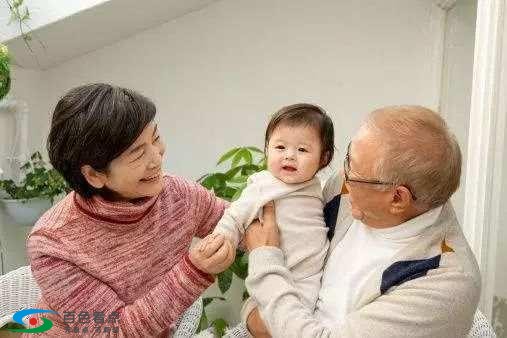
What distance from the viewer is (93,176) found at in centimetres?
127

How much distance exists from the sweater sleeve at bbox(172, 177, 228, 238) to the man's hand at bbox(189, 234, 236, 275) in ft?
0.78

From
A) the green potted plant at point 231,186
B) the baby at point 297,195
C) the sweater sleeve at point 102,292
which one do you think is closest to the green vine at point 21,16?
the green potted plant at point 231,186

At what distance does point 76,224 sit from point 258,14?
6.28 feet

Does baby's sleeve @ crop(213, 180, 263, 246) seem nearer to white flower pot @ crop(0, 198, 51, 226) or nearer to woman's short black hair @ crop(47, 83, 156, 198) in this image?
woman's short black hair @ crop(47, 83, 156, 198)

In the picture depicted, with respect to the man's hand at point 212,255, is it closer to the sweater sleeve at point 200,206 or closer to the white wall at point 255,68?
the sweater sleeve at point 200,206

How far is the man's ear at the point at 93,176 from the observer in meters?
1.26

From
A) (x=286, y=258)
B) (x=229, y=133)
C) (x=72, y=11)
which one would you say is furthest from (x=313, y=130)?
(x=229, y=133)

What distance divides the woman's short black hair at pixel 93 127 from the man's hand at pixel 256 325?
0.52 m

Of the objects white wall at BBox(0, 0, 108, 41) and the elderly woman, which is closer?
the elderly woman

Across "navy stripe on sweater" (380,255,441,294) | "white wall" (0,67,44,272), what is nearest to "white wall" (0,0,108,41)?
"white wall" (0,67,44,272)

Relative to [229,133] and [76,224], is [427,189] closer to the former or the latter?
[76,224]

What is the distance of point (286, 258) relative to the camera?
134 cm

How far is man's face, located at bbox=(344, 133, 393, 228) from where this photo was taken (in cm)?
115

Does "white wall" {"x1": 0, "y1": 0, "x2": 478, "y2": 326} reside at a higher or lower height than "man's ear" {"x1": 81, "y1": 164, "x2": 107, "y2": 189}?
lower
